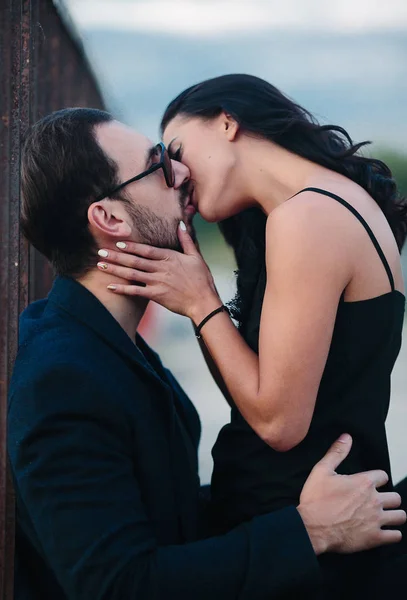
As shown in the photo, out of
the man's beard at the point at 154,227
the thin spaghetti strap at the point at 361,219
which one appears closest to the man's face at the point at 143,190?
the man's beard at the point at 154,227

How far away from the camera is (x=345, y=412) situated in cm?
180

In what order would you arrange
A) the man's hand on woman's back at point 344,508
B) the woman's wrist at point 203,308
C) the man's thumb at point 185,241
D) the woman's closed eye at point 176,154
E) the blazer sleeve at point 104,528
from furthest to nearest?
the woman's closed eye at point 176,154 < the man's thumb at point 185,241 < the woman's wrist at point 203,308 < the man's hand on woman's back at point 344,508 < the blazer sleeve at point 104,528

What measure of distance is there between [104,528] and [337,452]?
57 cm

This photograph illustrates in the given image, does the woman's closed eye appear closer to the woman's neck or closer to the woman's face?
the woman's face

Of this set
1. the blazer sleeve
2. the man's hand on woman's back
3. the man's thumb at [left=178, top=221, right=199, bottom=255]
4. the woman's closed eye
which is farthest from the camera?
the woman's closed eye

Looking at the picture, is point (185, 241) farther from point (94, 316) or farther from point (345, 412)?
point (345, 412)

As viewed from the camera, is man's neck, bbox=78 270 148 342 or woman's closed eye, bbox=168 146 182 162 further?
woman's closed eye, bbox=168 146 182 162

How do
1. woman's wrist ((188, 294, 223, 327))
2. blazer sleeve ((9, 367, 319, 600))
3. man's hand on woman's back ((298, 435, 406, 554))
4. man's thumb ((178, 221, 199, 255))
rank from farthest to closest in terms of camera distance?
man's thumb ((178, 221, 199, 255)), woman's wrist ((188, 294, 223, 327)), man's hand on woman's back ((298, 435, 406, 554)), blazer sleeve ((9, 367, 319, 600))

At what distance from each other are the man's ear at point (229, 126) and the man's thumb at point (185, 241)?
267mm

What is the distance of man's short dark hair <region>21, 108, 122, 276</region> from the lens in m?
1.85

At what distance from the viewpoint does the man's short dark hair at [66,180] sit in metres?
1.85

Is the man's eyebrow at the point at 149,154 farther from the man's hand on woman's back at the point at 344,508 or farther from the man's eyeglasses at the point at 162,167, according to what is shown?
the man's hand on woman's back at the point at 344,508

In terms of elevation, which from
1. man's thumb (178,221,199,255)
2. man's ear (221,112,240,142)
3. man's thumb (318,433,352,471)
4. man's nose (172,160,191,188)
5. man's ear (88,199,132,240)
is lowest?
man's thumb (318,433,352,471)

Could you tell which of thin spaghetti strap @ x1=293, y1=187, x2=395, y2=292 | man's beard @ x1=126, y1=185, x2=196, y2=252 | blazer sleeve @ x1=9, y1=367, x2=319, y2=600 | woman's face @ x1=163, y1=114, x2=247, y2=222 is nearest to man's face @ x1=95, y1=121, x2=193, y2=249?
man's beard @ x1=126, y1=185, x2=196, y2=252
